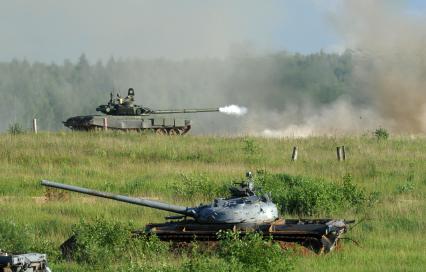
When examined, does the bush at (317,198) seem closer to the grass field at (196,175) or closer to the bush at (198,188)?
the grass field at (196,175)

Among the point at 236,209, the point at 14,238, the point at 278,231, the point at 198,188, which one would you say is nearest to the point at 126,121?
the point at 198,188

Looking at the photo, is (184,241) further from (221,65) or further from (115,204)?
(221,65)

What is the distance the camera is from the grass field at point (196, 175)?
65.1 feet

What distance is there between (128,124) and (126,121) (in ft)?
0.58

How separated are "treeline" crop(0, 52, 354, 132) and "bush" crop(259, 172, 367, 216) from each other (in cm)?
5359

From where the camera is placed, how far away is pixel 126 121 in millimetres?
50250

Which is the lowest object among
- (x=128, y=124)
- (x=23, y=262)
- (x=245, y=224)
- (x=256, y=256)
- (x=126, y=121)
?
(x=256, y=256)

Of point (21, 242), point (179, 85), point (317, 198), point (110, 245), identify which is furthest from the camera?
point (179, 85)

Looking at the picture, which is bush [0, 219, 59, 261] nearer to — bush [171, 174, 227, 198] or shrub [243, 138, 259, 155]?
bush [171, 174, 227, 198]

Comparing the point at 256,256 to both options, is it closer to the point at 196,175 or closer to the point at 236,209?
the point at 236,209

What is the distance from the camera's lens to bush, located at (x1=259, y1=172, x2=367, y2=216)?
24875 mm

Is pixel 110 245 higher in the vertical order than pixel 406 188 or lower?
lower

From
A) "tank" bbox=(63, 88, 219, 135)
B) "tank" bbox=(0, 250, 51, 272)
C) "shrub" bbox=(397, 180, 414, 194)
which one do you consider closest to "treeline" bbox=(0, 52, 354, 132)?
"tank" bbox=(63, 88, 219, 135)

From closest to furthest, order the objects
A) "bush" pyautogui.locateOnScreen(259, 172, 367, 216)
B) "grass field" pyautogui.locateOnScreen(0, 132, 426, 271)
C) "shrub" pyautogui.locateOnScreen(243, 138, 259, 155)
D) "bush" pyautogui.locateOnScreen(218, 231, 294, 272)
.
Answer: "bush" pyautogui.locateOnScreen(218, 231, 294, 272) < "grass field" pyautogui.locateOnScreen(0, 132, 426, 271) < "bush" pyautogui.locateOnScreen(259, 172, 367, 216) < "shrub" pyautogui.locateOnScreen(243, 138, 259, 155)
